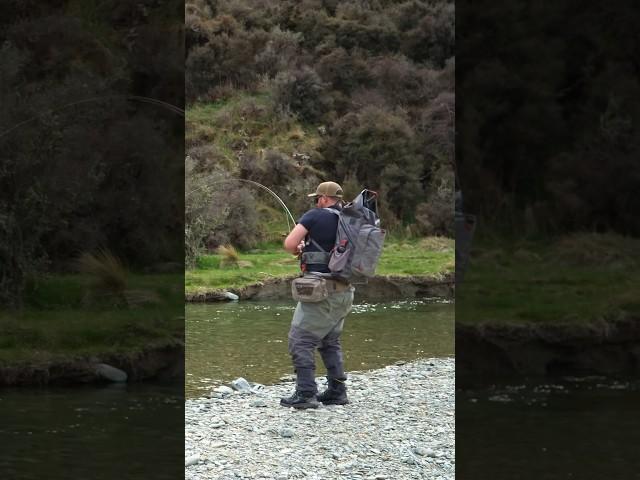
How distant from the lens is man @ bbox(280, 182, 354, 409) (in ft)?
23.4

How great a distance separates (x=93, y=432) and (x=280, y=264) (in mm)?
4951

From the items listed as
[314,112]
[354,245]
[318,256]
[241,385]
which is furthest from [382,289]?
[354,245]

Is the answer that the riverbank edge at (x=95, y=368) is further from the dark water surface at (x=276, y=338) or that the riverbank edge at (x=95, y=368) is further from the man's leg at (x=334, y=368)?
the man's leg at (x=334, y=368)

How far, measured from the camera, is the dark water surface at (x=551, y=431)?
824 cm

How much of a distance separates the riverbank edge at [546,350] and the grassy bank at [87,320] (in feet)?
10.7

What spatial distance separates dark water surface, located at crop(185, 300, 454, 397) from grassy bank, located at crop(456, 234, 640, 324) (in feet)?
2.12

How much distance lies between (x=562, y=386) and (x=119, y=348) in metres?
4.73

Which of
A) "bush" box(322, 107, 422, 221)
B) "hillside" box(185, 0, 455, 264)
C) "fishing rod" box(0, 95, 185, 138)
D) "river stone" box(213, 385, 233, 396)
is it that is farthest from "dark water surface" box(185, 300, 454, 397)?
"fishing rod" box(0, 95, 185, 138)

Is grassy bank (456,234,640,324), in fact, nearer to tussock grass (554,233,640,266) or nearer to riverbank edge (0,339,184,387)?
tussock grass (554,233,640,266)

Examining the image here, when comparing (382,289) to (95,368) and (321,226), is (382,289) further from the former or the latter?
(321,226)

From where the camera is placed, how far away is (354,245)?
7051mm

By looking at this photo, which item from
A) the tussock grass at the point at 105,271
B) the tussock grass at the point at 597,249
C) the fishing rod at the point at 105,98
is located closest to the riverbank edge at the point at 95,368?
the tussock grass at the point at 105,271

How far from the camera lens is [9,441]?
8.37m

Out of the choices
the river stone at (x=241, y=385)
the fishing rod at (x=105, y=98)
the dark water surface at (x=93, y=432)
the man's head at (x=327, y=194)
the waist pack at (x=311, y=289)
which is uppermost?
the fishing rod at (x=105, y=98)
